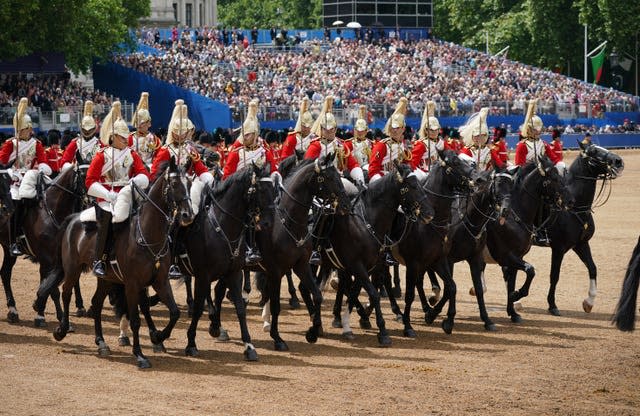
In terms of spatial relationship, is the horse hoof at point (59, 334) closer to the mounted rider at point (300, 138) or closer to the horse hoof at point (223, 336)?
the horse hoof at point (223, 336)

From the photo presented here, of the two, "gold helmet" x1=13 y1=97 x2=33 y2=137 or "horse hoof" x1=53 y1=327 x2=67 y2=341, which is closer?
"horse hoof" x1=53 y1=327 x2=67 y2=341

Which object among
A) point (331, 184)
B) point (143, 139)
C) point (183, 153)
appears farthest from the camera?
point (143, 139)

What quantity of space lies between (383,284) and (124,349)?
18.9ft

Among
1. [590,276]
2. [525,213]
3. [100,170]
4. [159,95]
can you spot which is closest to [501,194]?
[525,213]

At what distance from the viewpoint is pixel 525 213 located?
21406mm

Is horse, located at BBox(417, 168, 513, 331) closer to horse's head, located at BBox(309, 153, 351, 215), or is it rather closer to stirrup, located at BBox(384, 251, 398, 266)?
stirrup, located at BBox(384, 251, 398, 266)

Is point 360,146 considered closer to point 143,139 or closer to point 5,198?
point 143,139

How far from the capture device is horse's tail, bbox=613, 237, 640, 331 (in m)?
15.7

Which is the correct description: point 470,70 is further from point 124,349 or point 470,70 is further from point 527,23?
point 124,349

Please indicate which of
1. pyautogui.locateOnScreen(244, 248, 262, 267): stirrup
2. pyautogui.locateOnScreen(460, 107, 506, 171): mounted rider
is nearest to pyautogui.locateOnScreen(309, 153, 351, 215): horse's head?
pyautogui.locateOnScreen(244, 248, 262, 267): stirrup

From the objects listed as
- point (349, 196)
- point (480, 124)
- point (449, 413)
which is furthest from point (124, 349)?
point (480, 124)

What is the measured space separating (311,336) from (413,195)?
2.45 metres

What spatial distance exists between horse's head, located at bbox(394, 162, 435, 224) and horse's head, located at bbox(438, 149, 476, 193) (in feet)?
2.21

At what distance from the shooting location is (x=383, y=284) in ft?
72.9
